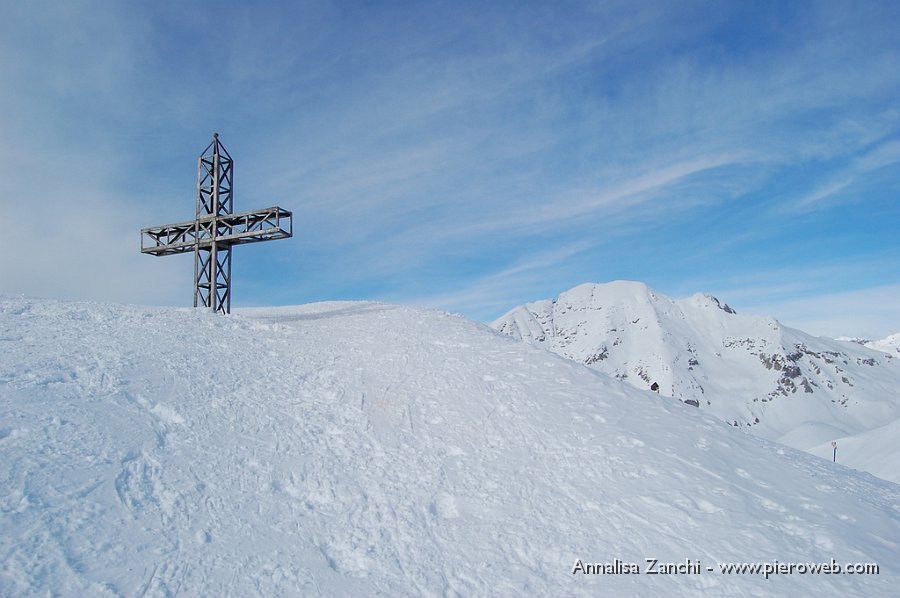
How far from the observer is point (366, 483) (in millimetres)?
9266

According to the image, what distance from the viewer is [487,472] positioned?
10.1 meters

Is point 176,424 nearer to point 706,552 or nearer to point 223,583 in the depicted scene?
point 223,583

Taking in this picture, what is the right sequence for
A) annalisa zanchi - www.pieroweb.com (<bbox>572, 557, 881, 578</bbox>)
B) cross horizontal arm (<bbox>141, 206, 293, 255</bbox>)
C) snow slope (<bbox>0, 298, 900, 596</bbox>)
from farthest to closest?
cross horizontal arm (<bbox>141, 206, 293, 255</bbox>), annalisa zanchi - www.pieroweb.com (<bbox>572, 557, 881, 578</bbox>), snow slope (<bbox>0, 298, 900, 596</bbox>)

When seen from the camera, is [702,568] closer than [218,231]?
Yes

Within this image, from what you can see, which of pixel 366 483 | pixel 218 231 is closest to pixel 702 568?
pixel 366 483

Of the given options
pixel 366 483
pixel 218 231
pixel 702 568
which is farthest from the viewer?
pixel 218 231

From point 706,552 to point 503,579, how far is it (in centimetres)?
322

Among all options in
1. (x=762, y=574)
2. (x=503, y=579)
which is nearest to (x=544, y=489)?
(x=503, y=579)

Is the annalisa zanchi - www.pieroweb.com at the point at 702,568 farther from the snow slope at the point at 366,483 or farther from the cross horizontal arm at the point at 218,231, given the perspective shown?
the cross horizontal arm at the point at 218,231

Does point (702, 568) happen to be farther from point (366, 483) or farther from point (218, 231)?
point (218, 231)

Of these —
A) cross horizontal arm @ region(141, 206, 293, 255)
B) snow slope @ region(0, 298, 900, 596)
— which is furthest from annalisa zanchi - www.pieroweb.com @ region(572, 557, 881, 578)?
cross horizontal arm @ region(141, 206, 293, 255)

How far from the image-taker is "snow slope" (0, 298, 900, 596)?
6910 mm

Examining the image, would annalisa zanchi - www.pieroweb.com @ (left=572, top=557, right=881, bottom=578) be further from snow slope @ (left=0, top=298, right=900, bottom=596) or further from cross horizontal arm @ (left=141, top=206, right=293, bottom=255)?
cross horizontal arm @ (left=141, top=206, right=293, bottom=255)

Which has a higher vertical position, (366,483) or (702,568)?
(366,483)
